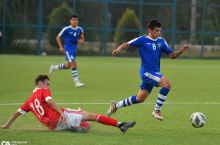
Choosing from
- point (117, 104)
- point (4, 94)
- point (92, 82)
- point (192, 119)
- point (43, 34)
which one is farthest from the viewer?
point (43, 34)

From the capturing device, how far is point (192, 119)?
1145 centimetres

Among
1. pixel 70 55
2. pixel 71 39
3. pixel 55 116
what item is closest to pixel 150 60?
pixel 55 116

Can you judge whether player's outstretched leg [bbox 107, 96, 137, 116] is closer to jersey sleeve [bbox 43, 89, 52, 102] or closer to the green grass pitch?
the green grass pitch

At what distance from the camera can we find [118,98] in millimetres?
17062

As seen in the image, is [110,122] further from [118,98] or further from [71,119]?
[118,98]

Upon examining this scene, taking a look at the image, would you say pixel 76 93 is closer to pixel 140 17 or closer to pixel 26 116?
pixel 26 116

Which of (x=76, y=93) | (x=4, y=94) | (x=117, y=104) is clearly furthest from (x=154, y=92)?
(x=117, y=104)

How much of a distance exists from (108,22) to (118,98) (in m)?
24.2

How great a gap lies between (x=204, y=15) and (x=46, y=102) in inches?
1255

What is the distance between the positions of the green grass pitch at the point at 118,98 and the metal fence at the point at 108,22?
30.8ft

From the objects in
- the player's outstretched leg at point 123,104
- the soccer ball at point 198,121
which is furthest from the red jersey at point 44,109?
the soccer ball at point 198,121

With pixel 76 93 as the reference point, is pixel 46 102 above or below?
above

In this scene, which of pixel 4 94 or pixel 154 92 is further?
pixel 154 92

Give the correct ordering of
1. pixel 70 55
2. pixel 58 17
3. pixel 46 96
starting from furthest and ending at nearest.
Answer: pixel 58 17 < pixel 70 55 < pixel 46 96
